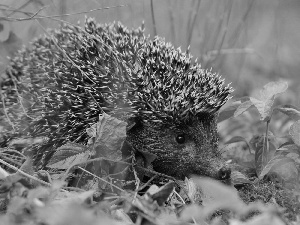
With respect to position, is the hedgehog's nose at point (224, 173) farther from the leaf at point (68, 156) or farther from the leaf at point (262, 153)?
the leaf at point (68, 156)

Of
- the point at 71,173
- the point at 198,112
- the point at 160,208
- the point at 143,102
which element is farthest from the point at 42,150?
the point at 160,208

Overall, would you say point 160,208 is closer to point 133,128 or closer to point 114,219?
point 114,219

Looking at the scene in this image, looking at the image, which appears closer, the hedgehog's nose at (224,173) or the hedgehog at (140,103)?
the hedgehog's nose at (224,173)

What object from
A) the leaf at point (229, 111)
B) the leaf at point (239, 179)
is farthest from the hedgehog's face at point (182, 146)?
the leaf at point (229, 111)

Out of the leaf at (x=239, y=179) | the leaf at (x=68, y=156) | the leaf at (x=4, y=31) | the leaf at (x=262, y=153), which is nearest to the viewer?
the leaf at (x=68, y=156)

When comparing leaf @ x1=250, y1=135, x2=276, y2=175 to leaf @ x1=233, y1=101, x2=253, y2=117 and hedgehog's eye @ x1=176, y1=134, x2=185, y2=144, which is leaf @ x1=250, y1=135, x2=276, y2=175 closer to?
leaf @ x1=233, y1=101, x2=253, y2=117

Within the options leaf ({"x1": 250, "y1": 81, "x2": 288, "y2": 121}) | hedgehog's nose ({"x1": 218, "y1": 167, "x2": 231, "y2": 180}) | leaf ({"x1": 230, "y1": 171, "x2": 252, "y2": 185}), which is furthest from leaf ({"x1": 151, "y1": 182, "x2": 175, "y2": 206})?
leaf ({"x1": 250, "y1": 81, "x2": 288, "y2": 121})

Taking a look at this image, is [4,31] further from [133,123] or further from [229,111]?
[229,111]

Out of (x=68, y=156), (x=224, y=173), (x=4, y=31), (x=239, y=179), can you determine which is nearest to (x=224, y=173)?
(x=224, y=173)
